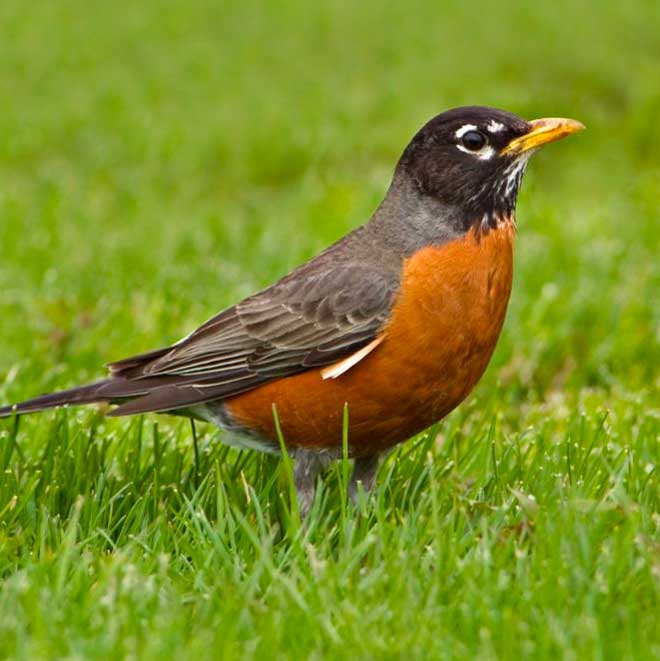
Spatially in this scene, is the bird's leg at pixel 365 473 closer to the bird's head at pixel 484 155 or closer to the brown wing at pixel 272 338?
the brown wing at pixel 272 338

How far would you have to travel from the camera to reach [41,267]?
7.65 meters

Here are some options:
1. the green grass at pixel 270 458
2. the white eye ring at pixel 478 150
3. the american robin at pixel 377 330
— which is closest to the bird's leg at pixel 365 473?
the american robin at pixel 377 330

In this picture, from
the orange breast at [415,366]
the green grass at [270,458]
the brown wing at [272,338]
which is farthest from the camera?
the brown wing at [272,338]

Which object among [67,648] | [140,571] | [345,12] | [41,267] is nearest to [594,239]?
[41,267]

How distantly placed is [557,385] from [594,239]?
6.44ft

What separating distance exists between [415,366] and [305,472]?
564mm

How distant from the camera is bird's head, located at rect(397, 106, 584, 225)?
4570 mm

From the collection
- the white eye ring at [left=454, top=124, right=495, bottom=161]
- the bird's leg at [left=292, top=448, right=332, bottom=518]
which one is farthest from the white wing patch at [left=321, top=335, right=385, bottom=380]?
the white eye ring at [left=454, top=124, right=495, bottom=161]

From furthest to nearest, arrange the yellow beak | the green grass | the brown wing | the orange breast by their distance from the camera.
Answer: the yellow beak, the brown wing, the orange breast, the green grass

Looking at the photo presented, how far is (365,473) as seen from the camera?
4.63m

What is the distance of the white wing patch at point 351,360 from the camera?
4277mm

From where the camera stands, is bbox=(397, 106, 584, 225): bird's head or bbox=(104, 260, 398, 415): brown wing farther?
bbox=(397, 106, 584, 225): bird's head

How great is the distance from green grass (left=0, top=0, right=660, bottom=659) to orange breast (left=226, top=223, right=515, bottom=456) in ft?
0.70

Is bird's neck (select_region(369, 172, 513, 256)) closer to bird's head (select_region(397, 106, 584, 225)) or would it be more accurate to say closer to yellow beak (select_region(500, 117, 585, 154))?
bird's head (select_region(397, 106, 584, 225))
